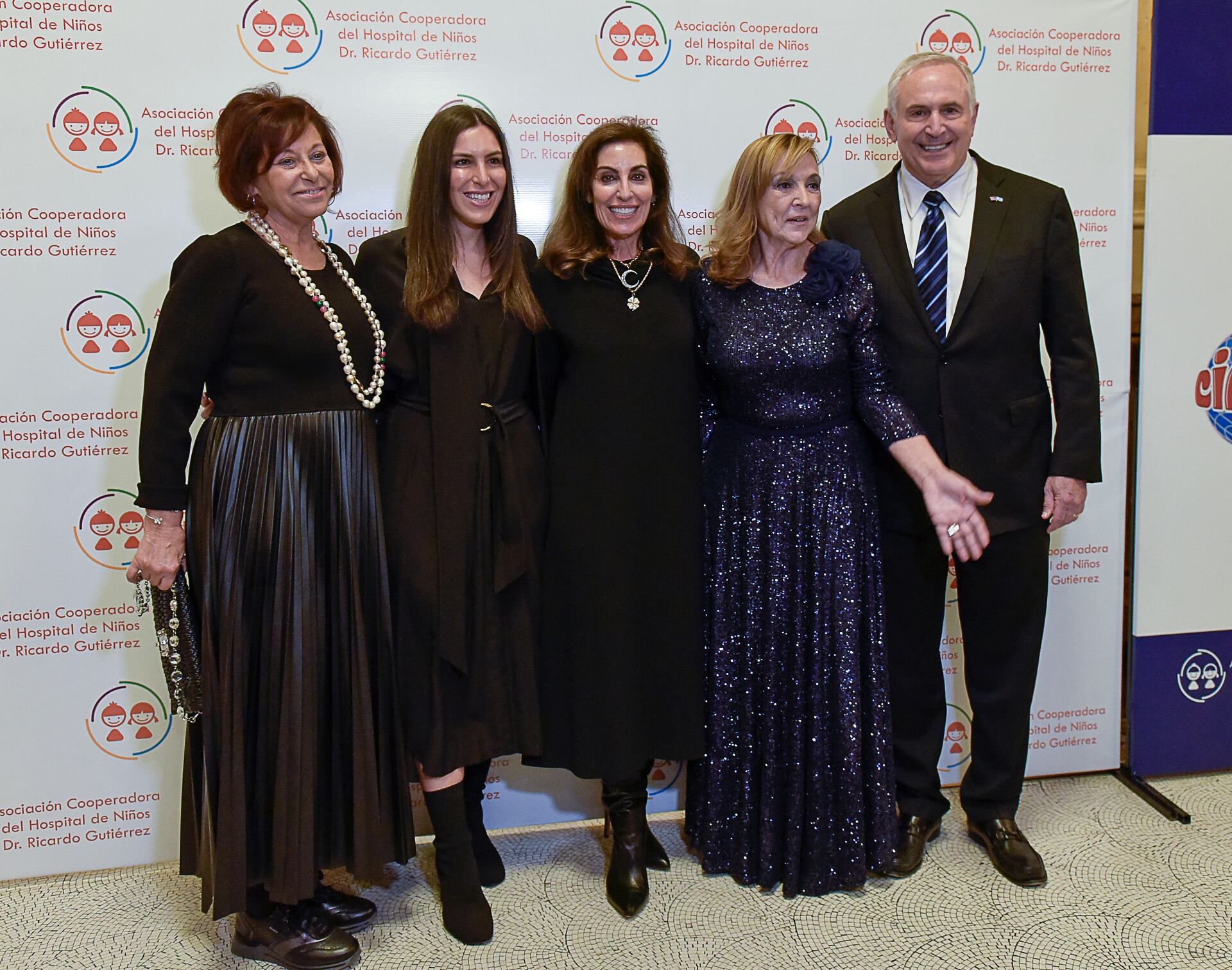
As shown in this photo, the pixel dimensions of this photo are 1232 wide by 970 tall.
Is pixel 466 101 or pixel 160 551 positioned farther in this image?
pixel 466 101

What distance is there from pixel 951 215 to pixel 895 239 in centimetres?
16

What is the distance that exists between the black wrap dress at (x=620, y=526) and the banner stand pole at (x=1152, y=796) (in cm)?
151

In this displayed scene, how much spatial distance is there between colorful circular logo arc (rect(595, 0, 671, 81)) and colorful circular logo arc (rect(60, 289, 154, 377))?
146 cm

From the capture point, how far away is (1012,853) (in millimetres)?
2430

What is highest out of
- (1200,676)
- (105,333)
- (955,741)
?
(105,333)

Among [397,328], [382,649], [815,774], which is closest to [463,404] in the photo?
[397,328]

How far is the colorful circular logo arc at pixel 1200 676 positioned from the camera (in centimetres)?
295

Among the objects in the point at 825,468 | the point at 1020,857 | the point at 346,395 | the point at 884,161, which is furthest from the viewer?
the point at 884,161

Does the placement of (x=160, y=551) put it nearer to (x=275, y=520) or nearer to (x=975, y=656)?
(x=275, y=520)

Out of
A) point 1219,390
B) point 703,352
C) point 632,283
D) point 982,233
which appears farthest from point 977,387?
point 1219,390

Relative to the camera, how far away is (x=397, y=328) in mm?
2139

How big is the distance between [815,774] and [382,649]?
1059 millimetres

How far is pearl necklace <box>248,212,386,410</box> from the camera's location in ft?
6.56

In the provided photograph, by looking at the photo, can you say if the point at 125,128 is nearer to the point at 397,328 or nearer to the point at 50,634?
the point at 397,328
